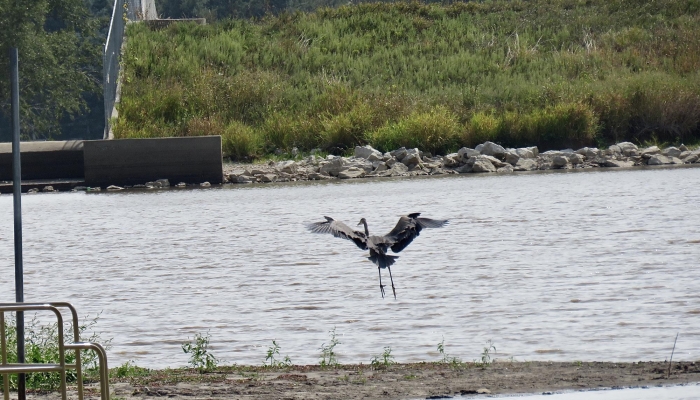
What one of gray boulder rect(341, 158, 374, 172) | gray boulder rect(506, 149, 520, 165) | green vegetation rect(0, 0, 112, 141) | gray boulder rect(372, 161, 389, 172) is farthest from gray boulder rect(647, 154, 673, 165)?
green vegetation rect(0, 0, 112, 141)

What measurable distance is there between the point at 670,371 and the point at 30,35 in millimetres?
38289

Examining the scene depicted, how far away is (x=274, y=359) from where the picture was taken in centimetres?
764

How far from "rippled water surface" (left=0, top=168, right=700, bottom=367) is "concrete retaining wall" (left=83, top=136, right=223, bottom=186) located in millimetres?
2382

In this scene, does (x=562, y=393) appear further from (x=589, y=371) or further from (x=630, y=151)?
(x=630, y=151)

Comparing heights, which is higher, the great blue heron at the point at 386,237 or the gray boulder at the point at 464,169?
the great blue heron at the point at 386,237

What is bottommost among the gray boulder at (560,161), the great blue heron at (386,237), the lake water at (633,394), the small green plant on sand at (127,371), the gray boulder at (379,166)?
the gray boulder at (379,166)

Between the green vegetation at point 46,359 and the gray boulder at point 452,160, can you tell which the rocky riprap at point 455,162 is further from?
the green vegetation at point 46,359

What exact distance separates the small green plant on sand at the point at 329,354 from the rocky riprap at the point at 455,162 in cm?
1711

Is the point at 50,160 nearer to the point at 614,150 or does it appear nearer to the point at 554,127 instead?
the point at 554,127

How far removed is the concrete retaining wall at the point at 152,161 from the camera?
2481cm

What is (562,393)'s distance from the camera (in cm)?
614

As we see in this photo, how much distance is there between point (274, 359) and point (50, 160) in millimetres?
19467

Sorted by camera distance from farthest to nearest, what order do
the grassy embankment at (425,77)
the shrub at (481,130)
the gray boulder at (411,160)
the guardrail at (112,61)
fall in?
the guardrail at (112,61)
the grassy embankment at (425,77)
the shrub at (481,130)
the gray boulder at (411,160)

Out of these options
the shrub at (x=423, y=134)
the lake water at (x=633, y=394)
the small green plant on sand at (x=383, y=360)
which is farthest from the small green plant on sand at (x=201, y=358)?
the shrub at (x=423, y=134)
